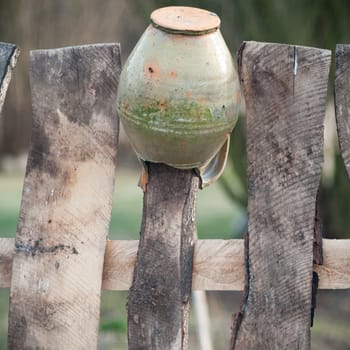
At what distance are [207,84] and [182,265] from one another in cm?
46

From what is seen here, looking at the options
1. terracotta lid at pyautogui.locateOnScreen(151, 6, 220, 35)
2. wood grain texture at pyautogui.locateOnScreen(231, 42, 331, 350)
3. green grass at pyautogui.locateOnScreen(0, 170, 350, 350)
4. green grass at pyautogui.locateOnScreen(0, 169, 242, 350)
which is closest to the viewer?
terracotta lid at pyautogui.locateOnScreen(151, 6, 220, 35)

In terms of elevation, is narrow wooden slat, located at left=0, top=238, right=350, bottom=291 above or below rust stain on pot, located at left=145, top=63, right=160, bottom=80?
below

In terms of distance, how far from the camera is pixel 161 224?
2041mm

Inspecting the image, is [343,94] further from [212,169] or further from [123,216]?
[123,216]

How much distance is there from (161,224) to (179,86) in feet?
1.23

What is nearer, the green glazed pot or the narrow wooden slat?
the green glazed pot

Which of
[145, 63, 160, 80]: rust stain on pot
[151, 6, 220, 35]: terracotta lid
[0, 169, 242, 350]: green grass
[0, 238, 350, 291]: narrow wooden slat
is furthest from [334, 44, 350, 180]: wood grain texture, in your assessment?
[0, 169, 242, 350]: green grass

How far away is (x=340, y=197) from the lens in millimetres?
4090

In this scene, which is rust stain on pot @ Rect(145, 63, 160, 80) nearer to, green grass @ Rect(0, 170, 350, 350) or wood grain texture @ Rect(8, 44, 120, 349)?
wood grain texture @ Rect(8, 44, 120, 349)

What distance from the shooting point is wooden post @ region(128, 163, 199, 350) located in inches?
80.0

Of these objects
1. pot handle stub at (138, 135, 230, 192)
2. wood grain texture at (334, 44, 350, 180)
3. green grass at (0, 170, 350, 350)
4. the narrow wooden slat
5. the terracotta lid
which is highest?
the terracotta lid

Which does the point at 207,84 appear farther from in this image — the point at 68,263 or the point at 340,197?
the point at 340,197

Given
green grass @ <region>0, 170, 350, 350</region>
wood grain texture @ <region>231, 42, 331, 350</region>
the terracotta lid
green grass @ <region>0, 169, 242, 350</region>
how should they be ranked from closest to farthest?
the terracotta lid → wood grain texture @ <region>231, 42, 331, 350</region> → green grass @ <region>0, 170, 350, 350</region> → green grass @ <region>0, 169, 242, 350</region>

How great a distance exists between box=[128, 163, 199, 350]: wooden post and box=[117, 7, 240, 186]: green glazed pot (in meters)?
0.14
